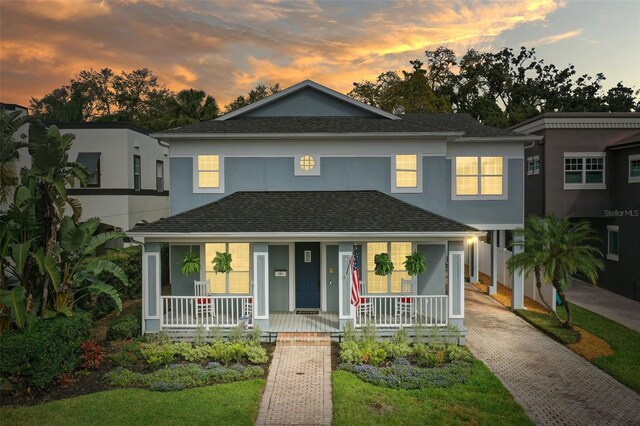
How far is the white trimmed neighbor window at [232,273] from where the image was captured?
16.0 m

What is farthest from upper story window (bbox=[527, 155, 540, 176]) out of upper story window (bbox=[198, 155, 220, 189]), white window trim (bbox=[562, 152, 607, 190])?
upper story window (bbox=[198, 155, 220, 189])

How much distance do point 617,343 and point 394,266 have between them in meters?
7.05

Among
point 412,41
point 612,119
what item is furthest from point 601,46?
point 412,41

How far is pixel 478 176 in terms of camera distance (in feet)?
59.1

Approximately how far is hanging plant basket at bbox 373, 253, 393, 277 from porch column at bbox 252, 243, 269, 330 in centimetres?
354

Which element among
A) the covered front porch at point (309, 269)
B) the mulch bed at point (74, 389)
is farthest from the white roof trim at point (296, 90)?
the mulch bed at point (74, 389)

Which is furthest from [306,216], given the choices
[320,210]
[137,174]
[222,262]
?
[137,174]

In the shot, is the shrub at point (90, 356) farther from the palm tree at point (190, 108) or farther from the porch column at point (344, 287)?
the palm tree at point (190, 108)

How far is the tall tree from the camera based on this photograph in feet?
146

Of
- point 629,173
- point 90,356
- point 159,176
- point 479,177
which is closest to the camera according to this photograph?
point 90,356

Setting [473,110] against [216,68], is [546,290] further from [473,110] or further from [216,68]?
[473,110]

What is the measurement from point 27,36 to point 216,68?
11359mm

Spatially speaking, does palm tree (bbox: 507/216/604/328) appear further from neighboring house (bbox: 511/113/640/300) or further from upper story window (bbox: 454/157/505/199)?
neighboring house (bbox: 511/113/640/300)

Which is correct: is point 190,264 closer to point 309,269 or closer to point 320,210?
point 309,269
